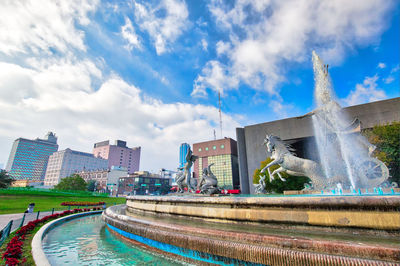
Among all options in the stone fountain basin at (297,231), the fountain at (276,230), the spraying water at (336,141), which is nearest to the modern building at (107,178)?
the spraying water at (336,141)

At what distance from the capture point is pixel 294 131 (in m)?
34.7

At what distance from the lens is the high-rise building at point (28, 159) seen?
126688 mm

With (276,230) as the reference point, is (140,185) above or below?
above

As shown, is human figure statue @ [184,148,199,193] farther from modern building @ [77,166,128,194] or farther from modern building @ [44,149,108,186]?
modern building @ [44,149,108,186]

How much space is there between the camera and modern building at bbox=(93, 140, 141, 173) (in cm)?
13725

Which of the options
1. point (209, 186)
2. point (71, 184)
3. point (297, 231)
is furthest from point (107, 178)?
point (297, 231)

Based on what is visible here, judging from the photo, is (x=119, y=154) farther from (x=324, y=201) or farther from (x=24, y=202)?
(x=324, y=201)

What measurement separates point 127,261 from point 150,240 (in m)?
0.69

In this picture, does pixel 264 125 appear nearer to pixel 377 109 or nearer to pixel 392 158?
pixel 377 109

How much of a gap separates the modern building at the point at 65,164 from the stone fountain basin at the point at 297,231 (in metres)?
131

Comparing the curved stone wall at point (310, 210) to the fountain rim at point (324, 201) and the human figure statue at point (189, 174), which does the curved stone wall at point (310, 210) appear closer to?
the fountain rim at point (324, 201)

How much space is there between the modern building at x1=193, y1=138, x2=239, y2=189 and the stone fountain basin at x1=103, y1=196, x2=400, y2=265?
51.2 metres

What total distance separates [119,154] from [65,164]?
34.3 metres

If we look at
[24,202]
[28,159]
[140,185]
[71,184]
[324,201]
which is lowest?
[24,202]
